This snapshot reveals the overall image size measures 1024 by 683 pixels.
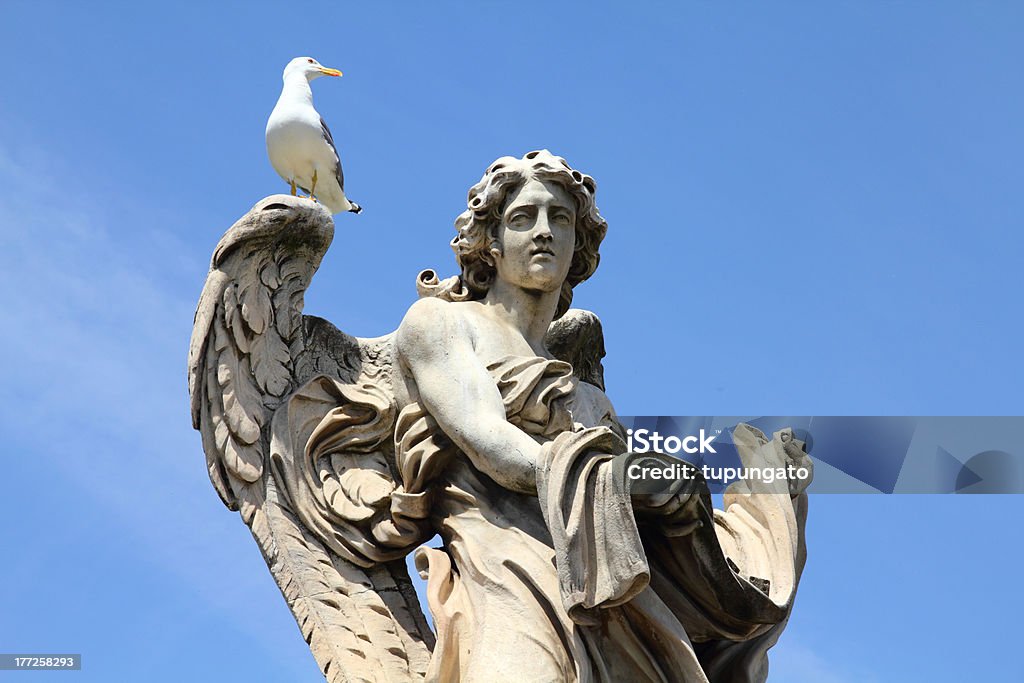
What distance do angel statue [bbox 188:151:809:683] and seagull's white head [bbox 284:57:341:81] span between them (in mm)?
3181

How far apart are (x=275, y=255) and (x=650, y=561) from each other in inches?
87.7

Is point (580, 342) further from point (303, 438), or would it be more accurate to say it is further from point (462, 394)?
point (303, 438)

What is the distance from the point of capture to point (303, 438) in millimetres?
9078

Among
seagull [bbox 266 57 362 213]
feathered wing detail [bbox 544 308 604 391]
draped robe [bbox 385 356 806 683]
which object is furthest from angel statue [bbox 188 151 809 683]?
seagull [bbox 266 57 362 213]

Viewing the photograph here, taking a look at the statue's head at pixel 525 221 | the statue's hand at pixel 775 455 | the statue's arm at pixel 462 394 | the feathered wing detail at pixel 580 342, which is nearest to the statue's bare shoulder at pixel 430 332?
the statue's arm at pixel 462 394

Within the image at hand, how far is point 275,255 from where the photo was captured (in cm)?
915

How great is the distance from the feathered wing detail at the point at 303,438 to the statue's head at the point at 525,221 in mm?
613

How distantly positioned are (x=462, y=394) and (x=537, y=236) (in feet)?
2.94

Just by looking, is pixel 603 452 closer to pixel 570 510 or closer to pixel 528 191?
pixel 570 510

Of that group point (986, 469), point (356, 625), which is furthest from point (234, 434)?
point (986, 469)

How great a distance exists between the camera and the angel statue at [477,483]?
8172 mm

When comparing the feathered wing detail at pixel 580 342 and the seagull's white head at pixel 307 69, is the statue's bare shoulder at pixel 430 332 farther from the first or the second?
the seagull's white head at pixel 307 69

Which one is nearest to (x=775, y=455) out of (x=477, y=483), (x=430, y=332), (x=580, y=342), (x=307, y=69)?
(x=580, y=342)
